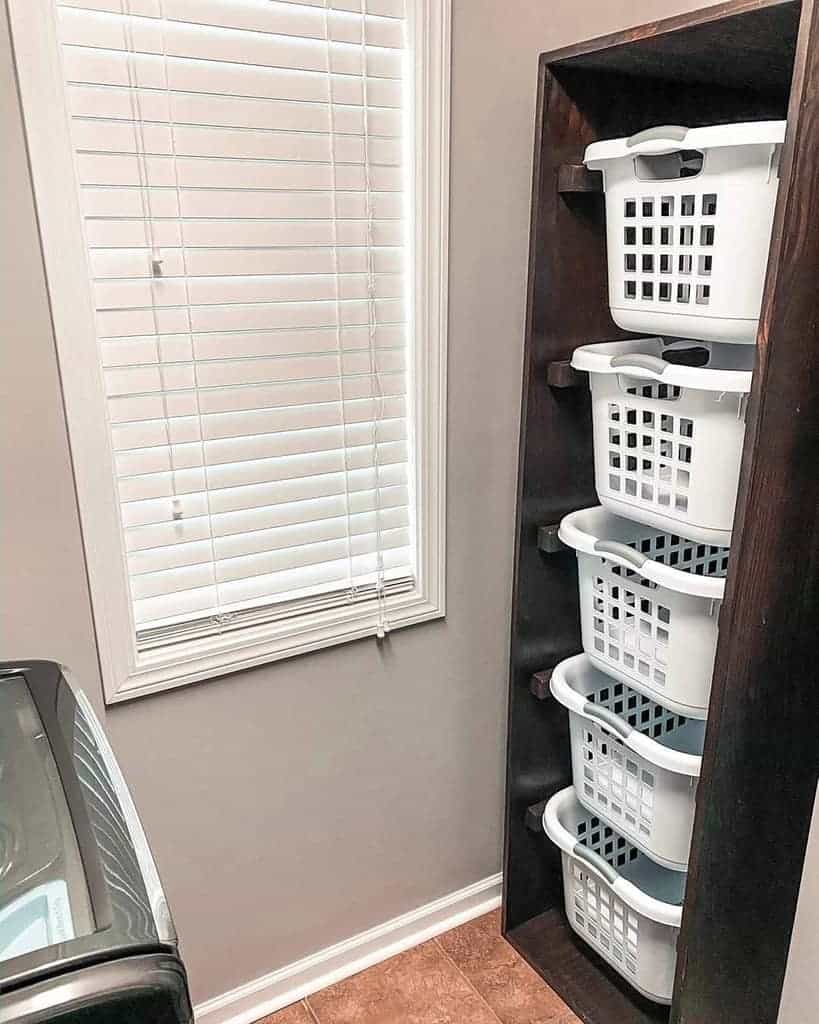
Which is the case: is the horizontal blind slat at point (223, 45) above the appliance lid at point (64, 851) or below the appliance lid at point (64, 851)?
above

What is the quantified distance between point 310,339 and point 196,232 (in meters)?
0.25

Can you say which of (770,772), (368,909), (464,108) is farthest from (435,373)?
(368,909)

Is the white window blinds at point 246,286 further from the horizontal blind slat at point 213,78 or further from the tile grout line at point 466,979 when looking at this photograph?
the tile grout line at point 466,979

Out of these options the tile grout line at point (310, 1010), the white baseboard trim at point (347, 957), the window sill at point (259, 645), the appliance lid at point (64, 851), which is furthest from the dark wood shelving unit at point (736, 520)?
the appliance lid at point (64, 851)

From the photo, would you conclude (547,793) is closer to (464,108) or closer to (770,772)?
(770,772)

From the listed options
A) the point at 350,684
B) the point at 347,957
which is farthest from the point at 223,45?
the point at 347,957

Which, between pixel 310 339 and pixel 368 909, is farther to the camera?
pixel 368 909

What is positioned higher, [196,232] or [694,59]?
[694,59]

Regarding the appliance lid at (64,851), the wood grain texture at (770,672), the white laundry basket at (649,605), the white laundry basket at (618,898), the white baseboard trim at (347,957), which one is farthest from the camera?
the white baseboard trim at (347,957)

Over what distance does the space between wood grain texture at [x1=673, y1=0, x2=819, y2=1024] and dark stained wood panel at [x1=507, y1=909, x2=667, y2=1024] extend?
0.89 ft

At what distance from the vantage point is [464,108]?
59.2 inches

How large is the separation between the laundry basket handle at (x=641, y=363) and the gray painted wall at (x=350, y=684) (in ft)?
1.14

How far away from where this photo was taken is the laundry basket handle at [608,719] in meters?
1.51

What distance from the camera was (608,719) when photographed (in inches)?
61.0
